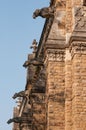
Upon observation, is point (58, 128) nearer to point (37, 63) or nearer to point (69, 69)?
point (69, 69)

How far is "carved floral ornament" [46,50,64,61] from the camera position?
17.7m

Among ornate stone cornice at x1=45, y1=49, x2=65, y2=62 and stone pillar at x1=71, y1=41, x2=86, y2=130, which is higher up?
ornate stone cornice at x1=45, y1=49, x2=65, y2=62

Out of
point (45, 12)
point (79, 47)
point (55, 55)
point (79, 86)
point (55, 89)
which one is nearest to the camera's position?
point (79, 86)

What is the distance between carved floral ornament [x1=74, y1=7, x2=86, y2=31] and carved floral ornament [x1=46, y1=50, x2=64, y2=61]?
245 cm

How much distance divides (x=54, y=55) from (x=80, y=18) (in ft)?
9.27

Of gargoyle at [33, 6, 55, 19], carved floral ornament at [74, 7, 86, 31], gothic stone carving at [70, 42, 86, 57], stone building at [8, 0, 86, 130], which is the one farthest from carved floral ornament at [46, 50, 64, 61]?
gothic stone carving at [70, 42, 86, 57]

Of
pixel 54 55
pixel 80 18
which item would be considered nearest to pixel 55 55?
pixel 54 55

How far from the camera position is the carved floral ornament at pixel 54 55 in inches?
698

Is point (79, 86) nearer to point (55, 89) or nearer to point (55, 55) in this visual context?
point (55, 89)

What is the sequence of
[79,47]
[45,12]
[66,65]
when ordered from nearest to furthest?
[79,47], [66,65], [45,12]

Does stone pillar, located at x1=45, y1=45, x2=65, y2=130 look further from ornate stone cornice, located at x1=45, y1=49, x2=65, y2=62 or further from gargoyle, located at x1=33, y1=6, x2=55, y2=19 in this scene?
gargoyle, located at x1=33, y1=6, x2=55, y2=19

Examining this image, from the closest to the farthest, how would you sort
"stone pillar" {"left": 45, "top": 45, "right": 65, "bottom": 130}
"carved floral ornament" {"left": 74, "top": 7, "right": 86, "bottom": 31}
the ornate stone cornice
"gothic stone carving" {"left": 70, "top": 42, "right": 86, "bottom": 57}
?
"gothic stone carving" {"left": 70, "top": 42, "right": 86, "bottom": 57} → "carved floral ornament" {"left": 74, "top": 7, "right": 86, "bottom": 31} → "stone pillar" {"left": 45, "top": 45, "right": 65, "bottom": 130} → the ornate stone cornice

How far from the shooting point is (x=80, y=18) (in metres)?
15.4

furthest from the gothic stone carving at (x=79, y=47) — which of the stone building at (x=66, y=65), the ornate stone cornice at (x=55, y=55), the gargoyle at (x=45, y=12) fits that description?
the gargoyle at (x=45, y=12)
